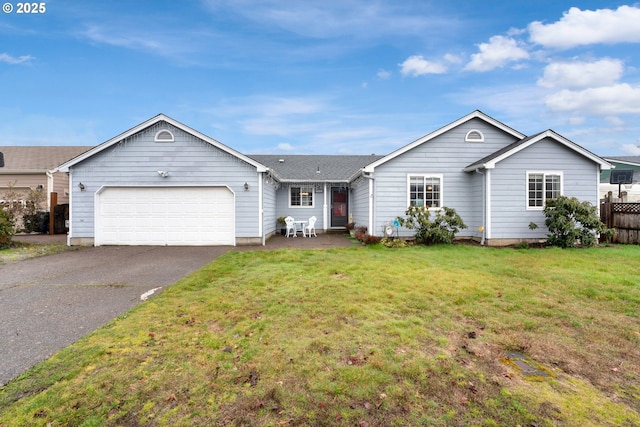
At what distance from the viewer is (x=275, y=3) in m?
12.1

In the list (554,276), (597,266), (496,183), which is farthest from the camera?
(496,183)

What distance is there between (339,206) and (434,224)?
6983 mm

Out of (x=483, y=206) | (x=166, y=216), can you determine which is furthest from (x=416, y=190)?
(x=166, y=216)

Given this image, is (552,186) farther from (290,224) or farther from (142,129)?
(142,129)

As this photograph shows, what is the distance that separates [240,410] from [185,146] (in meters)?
11.4

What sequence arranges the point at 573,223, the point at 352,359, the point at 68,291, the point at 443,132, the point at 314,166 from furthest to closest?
the point at 314,166 < the point at 443,132 < the point at 573,223 < the point at 68,291 < the point at 352,359

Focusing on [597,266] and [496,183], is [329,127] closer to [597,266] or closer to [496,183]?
[496,183]

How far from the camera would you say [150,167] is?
39.5 feet

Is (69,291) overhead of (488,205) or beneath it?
beneath

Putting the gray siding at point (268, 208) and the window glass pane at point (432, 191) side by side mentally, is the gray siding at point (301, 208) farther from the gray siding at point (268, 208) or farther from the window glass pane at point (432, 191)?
the window glass pane at point (432, 191)

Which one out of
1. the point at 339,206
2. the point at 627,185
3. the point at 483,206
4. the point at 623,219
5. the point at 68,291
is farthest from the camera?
the point at 627,185

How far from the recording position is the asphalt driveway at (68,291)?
3.59m

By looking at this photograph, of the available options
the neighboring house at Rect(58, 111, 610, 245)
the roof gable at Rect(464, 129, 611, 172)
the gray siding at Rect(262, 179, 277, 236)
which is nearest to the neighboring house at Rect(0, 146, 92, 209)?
the neighboring house at Rect(58, 111, 610, 245)

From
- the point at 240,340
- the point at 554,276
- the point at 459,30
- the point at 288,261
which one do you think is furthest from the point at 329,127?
the point at 240,340
